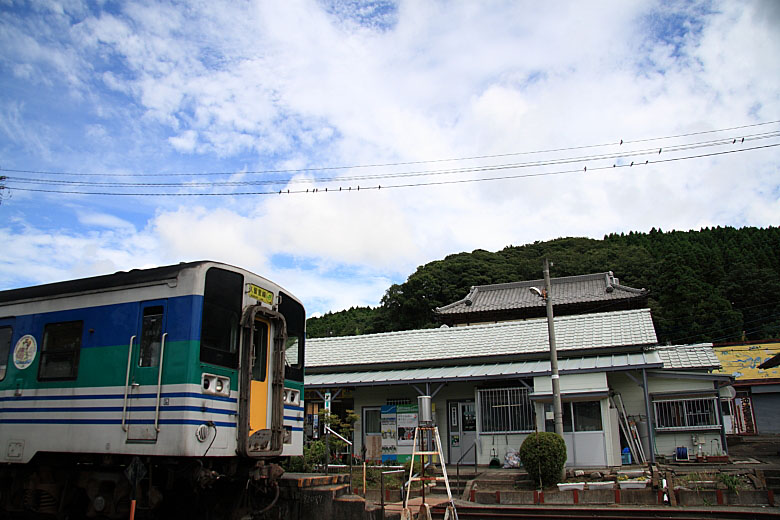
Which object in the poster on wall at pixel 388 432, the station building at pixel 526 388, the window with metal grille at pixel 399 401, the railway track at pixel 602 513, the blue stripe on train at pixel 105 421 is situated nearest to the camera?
the blue stripe on train at pixel 105 421

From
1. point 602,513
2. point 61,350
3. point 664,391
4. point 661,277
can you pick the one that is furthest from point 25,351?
point 661,277

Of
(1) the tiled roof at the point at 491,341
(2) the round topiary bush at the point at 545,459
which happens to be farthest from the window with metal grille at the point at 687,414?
(2) the round topiary bush at the point at 545,459

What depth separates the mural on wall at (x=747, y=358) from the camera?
28625 mm

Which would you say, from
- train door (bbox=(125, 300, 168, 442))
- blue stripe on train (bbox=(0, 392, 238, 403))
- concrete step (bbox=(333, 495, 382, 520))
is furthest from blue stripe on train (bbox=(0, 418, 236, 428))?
concrete step (bbox=(333, 495, 382, 520))

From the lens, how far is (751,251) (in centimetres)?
4619

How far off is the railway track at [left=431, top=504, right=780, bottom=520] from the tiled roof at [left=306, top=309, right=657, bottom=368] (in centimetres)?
804

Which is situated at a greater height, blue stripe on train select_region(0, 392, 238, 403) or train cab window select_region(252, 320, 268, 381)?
train cab window select_region(252, 320, 268, 381)

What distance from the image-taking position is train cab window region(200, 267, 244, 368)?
7020mm

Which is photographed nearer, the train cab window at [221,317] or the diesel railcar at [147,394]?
the diesel railcar at [147,394]

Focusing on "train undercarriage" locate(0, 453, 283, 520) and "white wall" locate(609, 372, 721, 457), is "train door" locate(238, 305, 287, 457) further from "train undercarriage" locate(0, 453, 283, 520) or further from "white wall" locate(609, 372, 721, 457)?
"white wall" locate(609, 372, 721, 457)

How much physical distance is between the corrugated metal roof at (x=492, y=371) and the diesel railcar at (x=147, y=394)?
10199 millimetres

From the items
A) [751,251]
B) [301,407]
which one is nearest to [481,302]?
[751,251]

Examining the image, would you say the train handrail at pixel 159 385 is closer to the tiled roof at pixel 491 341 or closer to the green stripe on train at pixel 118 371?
the green stripe on train at pixel 118 371

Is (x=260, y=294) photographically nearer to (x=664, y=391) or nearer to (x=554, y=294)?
(x=664, y=391)
